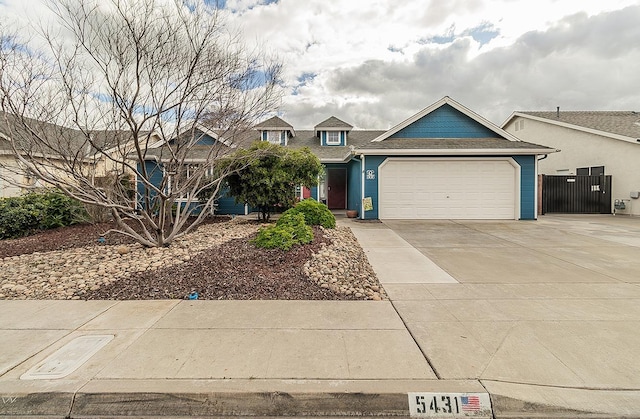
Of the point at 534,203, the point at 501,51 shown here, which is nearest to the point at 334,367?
the point at 534,203

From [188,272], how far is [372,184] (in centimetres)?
907

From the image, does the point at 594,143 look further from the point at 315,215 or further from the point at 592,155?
the point at 315,215

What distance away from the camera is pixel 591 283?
195 inches

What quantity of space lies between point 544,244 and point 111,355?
895 cm

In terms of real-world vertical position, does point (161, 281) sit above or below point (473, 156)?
below

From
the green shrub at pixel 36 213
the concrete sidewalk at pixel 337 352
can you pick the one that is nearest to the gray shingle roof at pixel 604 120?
the concrete sidewalk at pixel 337 352

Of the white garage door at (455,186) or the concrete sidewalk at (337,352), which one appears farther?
the white garage door at (455,186)

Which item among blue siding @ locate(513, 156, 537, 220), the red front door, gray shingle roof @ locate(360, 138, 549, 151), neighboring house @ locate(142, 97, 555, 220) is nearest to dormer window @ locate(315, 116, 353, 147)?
the red front door

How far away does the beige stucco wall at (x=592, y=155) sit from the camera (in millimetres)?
15023

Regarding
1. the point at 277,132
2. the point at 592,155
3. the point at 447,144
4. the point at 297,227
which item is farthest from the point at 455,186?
the point at 592,155

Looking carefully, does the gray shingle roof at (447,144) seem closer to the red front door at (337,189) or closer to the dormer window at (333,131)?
the red front door at (337,189)

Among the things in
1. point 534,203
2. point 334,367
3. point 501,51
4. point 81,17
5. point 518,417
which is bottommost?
point 518,417

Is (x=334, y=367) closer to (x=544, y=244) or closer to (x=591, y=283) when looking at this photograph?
(x=591, y=283)

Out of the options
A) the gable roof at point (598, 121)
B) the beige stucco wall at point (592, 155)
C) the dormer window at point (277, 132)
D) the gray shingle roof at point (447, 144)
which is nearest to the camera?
the gray shingle roof at point (447, 144)
